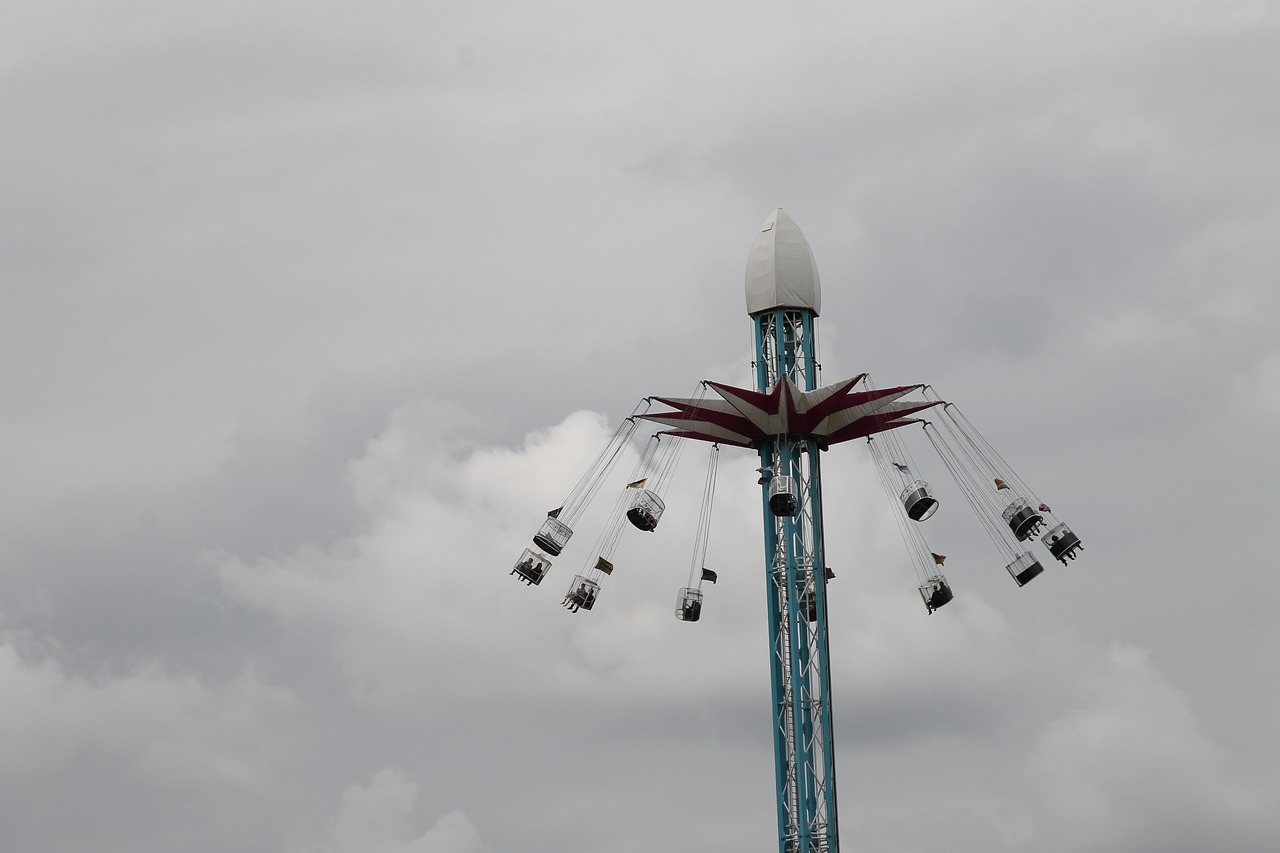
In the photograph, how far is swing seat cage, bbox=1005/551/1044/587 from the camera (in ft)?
271

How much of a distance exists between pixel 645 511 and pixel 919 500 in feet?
32.3

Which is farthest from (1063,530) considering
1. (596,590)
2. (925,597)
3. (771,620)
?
(596,590)

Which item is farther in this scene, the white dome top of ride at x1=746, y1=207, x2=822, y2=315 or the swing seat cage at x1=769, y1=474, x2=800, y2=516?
the white dome top of ride at x1=746, y1=207, x2=822, y2=315

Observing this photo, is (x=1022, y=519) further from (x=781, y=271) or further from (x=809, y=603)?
(x=781, y=271)

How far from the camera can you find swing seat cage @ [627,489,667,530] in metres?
82.2

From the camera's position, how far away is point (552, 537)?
8306 centimetres

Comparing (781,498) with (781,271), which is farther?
(781,271)

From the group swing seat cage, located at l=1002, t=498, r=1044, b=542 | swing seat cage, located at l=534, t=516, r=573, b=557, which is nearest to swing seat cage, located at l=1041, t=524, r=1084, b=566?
swing seat cage, located at l=1002, t=498, r=1044, b=542

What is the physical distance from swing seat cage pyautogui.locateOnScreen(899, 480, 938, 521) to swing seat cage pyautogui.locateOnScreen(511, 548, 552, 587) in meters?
13.3

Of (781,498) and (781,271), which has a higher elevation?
(781,271)

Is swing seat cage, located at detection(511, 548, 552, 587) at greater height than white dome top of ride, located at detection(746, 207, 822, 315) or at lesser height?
lesser

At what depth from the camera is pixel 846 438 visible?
8569cm

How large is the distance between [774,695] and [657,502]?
8131 mm

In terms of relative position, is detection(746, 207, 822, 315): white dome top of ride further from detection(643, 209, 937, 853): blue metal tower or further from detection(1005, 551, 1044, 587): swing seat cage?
detection(1005, 551, 1044, 587): swing seat cage
